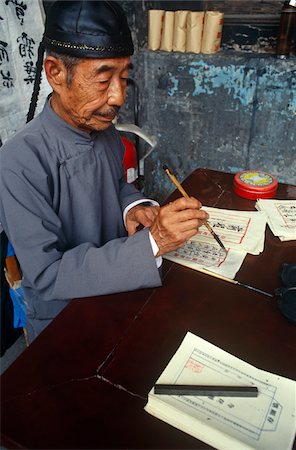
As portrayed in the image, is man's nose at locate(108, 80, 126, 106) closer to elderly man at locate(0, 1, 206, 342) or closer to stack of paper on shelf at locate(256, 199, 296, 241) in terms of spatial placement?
elderly man at locate(0, 1, 206, 342)

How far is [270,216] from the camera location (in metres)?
1.59

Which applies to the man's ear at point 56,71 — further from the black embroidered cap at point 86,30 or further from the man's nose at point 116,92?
the man's nose at point 116,92

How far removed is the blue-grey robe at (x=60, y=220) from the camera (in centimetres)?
115

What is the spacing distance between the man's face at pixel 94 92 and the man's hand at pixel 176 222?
41cm

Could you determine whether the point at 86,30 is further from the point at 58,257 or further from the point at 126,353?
the point at 126,353

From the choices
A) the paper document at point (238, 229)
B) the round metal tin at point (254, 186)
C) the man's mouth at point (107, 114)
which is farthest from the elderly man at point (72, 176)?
the round metal tin at point (254, 186)

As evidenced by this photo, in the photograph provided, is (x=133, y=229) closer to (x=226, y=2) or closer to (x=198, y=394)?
(x=198, y=394)

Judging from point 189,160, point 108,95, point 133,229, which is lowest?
point 189,160

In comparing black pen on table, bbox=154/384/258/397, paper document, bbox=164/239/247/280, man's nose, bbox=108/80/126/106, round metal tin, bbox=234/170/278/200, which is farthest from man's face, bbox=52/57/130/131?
black pen on table, bbox=154/384/258/397

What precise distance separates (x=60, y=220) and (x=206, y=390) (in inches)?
31.2

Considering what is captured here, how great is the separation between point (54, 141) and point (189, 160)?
7.78 feet

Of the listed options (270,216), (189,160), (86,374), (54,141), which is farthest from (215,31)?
(86,374)

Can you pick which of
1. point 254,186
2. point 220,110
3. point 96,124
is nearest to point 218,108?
point 220,110

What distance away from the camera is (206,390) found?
33.3 inches
